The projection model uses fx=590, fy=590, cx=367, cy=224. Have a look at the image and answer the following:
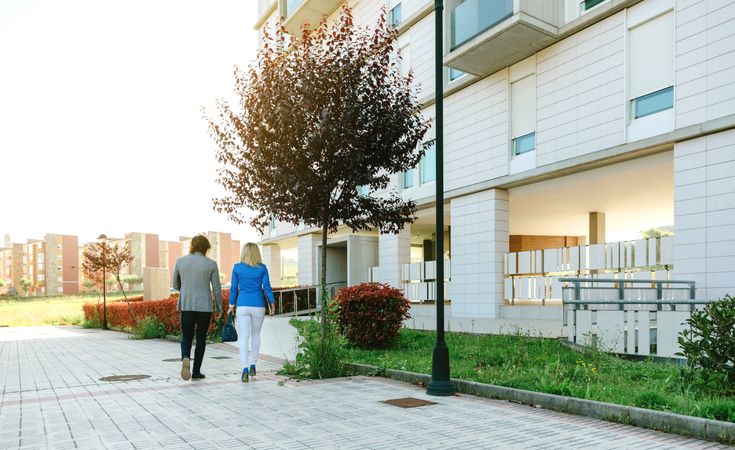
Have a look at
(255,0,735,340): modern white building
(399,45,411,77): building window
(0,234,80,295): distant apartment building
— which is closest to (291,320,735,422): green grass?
(255,0,735,340): modern white building

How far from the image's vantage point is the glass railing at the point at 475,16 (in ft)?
47.8

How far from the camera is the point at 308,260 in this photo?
1185 inches

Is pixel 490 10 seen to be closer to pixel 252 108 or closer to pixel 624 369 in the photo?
pixel 252 108

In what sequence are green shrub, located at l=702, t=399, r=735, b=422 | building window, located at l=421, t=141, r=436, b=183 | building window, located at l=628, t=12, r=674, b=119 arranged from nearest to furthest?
green shrub, located at l=702, t=399, r=735, b=422
building window, located at l=628, t=12, r=674, b=119
building window, located at l=421, t=141, r=436, b=183

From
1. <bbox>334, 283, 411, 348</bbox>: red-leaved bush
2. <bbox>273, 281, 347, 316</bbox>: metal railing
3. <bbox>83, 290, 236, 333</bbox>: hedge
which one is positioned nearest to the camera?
<bbox>334, 283, 411, 348</bbox>: red-leaved bush

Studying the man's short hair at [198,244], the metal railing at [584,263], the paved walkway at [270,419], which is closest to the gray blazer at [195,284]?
the man's short hair at [198,244]

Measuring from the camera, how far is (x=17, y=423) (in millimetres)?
5691

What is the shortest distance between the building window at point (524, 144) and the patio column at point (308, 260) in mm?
15070

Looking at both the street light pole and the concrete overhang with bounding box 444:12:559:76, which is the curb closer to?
the street light pole

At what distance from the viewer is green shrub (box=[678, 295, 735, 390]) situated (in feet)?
20.6

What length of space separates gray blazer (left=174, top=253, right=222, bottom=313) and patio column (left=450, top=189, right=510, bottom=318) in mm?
10297

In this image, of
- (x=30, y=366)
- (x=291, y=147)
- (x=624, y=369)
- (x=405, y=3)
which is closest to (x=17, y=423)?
(x=291, y=147)

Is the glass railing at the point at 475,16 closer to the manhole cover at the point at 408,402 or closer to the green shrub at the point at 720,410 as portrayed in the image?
the manhole cover at the point at 408,402

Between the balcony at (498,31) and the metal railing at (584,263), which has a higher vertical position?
the balcony at (498,31)
